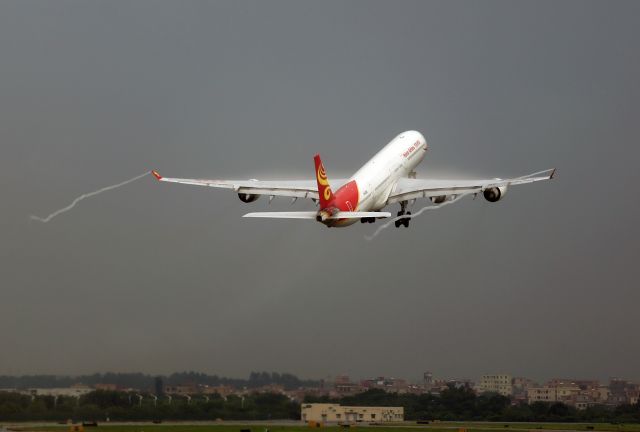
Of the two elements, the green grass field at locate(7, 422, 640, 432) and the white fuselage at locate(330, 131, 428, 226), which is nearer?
the green grass field at locate(7, 422, 640, 432)

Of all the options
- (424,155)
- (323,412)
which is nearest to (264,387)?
(323,412)

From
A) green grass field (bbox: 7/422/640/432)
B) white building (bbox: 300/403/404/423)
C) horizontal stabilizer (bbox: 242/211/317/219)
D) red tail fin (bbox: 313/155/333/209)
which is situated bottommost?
green grass field (bbox: 7/422/640/432)

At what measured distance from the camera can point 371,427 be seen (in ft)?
315

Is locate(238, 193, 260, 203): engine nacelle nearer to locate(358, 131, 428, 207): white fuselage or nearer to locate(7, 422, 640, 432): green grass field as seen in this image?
locate(358, 131, 428, 207): white fuselage

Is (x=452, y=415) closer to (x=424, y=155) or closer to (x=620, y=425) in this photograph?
(x=620, y=425)

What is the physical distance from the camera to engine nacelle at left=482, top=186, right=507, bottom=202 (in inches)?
3959

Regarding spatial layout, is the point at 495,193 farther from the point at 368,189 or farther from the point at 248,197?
the point at 248,197

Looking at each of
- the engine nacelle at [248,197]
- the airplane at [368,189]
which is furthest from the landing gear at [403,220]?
the engine nacelle at [248,197]

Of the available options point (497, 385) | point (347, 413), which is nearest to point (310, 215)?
point (347, 413)

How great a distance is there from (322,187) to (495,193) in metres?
17.1

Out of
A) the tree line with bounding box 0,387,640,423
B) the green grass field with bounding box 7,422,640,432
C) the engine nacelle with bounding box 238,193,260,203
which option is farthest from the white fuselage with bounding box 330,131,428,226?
the tree line with bounding box 0,387,640,423

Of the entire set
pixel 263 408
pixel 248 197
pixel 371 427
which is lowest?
pixel 371 427

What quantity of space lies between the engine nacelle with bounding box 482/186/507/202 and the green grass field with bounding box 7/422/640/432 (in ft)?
60.1

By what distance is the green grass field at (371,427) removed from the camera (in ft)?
286
